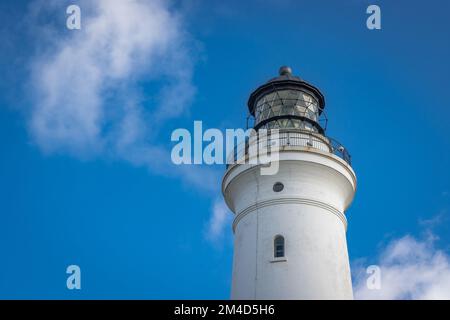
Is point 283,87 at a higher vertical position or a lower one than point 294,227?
higher

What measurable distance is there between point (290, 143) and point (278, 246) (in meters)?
3.14

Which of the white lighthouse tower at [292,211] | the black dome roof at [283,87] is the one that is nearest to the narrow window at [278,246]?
the white lighthouse tower at [292,211]

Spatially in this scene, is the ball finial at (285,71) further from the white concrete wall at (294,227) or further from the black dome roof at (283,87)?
the white concrete wall at (294,227)

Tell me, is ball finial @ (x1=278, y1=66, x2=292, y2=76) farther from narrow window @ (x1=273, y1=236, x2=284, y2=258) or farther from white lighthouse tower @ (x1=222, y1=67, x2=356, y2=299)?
narrow window @ (x1=273, y1=236, x2=284, y2=258)

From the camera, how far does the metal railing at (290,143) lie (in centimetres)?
1858

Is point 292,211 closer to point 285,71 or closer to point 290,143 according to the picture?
point 290,143

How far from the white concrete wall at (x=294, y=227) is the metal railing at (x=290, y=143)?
45cm

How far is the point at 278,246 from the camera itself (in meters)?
17.2

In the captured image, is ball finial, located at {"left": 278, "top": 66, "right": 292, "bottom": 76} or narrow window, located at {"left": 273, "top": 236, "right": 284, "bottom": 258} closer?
narrow window, located at {"left": 273, "top": 236, "right": 284, "bottom": 258}

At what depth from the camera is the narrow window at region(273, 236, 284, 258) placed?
17.0 m

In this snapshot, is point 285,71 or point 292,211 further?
point 285,71

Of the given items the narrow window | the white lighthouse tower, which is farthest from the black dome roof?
the narrow window

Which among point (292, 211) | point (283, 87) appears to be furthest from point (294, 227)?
point (283, 87)
